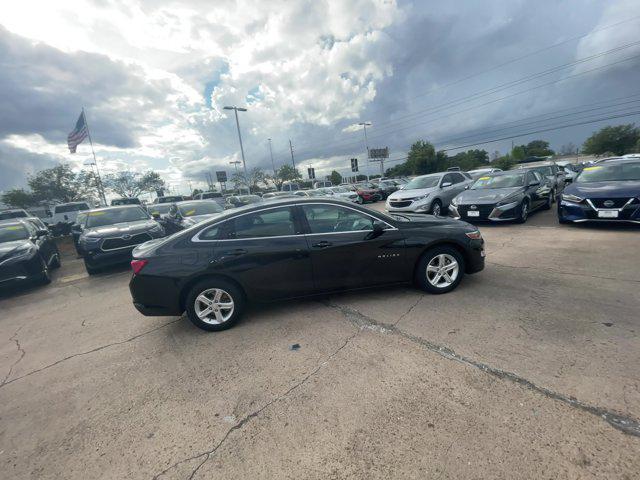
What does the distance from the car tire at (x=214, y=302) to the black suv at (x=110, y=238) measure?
15.0 feet

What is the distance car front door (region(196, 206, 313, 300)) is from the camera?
3.47 metres

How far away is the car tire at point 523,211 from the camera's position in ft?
27.2

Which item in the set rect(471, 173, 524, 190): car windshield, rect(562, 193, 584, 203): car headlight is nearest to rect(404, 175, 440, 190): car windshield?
rect(471, 173, 524, 190): car windshield

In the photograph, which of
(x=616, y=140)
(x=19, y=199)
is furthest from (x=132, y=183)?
(x=616, y=140)

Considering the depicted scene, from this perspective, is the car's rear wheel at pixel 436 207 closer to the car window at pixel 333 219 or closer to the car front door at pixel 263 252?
the car window at pixel 333 219

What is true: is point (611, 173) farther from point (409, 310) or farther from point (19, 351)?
point (19, 351)

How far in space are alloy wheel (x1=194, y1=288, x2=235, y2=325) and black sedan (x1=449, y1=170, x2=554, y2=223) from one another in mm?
7585

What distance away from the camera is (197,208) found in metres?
9.55

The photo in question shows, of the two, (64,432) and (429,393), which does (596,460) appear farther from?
(64,432)

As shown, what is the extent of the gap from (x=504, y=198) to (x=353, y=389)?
7.97 m

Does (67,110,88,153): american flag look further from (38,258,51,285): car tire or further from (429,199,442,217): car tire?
(429,199,442,217): car tire

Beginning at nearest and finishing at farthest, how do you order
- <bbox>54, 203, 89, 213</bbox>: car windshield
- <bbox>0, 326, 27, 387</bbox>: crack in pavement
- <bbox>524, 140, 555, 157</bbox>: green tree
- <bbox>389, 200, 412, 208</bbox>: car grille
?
<bbox>0, 326, 27, 387</bbox>: crack in pavement → <bbox>389, 200, 412, 208</bbox>: car grille → <bbox>54, 203, 89, 213</bbox>: car windshield → <bbox>524, 140, 555, 157</bbox>: green tree

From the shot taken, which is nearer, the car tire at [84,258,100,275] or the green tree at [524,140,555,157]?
the car tire at [84,258,100,275]

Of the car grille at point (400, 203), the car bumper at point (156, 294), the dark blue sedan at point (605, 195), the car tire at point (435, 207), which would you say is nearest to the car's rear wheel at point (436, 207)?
the car tire at point (435, 207)
